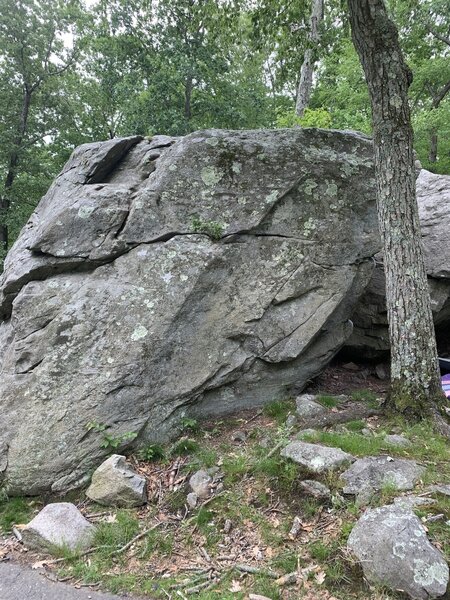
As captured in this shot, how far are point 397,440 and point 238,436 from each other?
1.87m

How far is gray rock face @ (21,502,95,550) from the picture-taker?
12.4 feet

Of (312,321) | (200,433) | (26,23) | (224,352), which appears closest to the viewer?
(200,433)

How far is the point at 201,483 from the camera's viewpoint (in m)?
4.40

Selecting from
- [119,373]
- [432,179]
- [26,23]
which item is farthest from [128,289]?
[26,23]

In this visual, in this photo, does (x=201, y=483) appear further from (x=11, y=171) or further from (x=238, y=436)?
(x=11, y=171)

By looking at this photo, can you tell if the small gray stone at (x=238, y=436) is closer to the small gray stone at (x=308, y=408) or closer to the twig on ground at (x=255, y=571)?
the small gray stone at (x=308, y=408)

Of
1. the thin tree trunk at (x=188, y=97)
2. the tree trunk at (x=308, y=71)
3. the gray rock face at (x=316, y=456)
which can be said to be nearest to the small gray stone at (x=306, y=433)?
the gray rock face at (x=316, y=456)

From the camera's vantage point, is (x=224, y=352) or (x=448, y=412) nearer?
(x=448, y=412)

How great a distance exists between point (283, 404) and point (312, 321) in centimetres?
128

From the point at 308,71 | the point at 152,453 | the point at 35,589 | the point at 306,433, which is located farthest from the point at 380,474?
the point at 308,71

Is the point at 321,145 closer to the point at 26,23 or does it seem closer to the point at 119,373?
the point at 119,373

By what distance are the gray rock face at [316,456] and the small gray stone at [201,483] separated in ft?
2.80

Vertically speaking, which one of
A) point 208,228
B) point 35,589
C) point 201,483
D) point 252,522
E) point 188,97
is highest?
point 188,97

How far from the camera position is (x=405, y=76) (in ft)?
17.0
